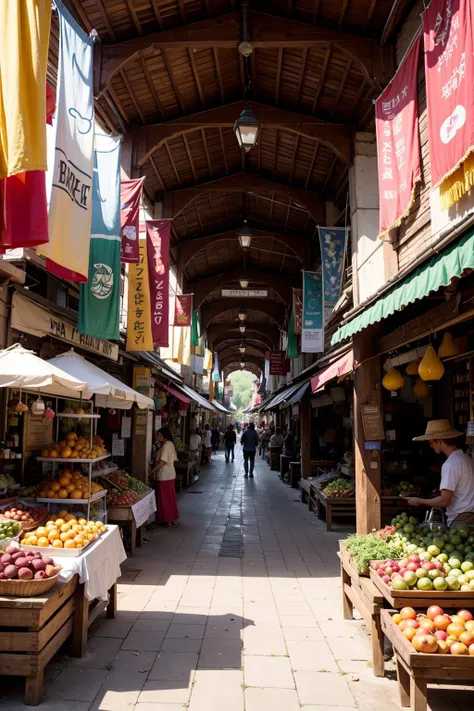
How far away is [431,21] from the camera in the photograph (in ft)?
18.6

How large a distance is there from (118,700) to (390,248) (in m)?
6.55

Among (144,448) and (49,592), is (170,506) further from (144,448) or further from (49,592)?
(49,592)

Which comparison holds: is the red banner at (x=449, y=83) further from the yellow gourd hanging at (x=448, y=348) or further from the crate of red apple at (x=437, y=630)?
the crate of red apple at (x=437, y=630)

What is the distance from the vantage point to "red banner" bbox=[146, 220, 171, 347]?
35.5 feet

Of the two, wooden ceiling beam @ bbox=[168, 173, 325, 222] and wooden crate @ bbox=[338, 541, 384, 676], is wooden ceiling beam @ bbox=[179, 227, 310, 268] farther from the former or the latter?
wooden crate @ bbox=[338, 541, 384, 676]

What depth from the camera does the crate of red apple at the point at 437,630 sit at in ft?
11.6

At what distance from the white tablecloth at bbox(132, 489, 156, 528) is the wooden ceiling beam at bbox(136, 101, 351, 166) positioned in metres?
6.76

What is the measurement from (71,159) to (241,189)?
8699mm

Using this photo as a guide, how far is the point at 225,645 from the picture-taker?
4910mm

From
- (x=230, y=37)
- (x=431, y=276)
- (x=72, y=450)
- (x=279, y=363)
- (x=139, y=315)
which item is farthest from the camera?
(x=279, y=363)

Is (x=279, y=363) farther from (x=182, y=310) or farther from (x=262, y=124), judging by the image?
(x=262, y=124)

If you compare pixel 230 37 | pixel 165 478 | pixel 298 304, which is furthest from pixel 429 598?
pixel 298 304

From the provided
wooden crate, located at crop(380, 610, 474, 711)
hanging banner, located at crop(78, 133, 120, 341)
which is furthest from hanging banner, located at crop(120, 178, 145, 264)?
wooden crate, located at crop(380, 610, 474, 711)

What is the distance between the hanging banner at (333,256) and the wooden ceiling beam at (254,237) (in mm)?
5114
